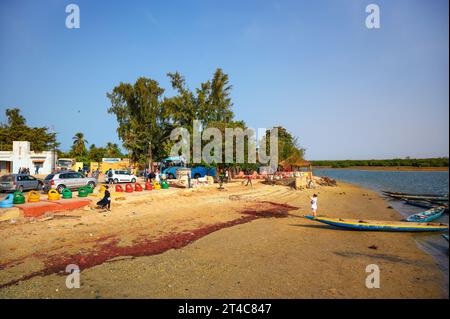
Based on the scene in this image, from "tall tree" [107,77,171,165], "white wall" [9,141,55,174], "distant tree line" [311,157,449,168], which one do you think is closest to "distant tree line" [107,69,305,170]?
"tall tree" [107,77,171,165]

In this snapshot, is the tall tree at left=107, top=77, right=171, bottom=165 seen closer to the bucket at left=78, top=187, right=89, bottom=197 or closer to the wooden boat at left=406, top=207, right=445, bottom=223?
the bucket at left=78, top=187, right=89, bottom=197

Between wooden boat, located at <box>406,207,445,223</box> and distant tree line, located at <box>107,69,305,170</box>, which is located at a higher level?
distant tree line, located at <box>107,69,305,170</box>

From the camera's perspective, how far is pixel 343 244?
11.6m

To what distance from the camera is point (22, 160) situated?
41.0m

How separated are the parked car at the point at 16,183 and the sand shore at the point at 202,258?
1018 cm

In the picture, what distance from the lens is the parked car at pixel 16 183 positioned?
21672mm

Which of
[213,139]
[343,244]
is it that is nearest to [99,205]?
[343,244]

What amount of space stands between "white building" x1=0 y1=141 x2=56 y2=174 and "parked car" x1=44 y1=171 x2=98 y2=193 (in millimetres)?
24686

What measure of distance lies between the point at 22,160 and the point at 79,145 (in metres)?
31.6

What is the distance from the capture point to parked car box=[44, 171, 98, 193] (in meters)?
21.1

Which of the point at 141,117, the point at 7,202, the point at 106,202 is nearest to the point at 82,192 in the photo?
the point at 106,202

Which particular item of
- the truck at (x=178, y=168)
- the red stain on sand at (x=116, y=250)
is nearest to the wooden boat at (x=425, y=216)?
the red stain on sand at (x=116, y=250)
